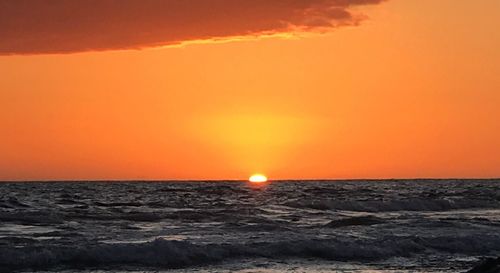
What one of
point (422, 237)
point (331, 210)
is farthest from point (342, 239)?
point (331, 210)

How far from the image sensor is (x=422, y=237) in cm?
2819

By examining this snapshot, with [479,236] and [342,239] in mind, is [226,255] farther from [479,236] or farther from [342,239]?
[479,236]

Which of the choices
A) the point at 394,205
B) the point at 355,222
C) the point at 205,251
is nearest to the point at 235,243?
the point at 205,251

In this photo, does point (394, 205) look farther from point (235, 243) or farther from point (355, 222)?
point (235, 243)

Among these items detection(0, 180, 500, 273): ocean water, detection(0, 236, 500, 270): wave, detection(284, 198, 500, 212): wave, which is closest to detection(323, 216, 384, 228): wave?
detection(0, 180, 500, 273): ocean water

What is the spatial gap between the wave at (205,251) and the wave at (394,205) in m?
21.8

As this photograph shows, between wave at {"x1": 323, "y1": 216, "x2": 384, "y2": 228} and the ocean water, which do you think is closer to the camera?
the ocean water

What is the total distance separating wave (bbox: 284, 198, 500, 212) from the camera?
4966 centimetres

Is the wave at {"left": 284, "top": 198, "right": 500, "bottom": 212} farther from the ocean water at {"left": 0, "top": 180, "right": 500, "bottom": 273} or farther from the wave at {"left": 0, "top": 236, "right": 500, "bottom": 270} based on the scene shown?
the wave at {"left": 0, "top": 236, "right": 500, "bottom": 270}

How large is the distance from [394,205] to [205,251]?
97.4 feet

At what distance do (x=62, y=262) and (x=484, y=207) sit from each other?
36683mm

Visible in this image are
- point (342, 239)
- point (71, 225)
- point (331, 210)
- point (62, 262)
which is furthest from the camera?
point (331, 210)

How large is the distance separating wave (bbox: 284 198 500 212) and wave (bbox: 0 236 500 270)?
21.8 metres

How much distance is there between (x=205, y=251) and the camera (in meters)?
24.6
